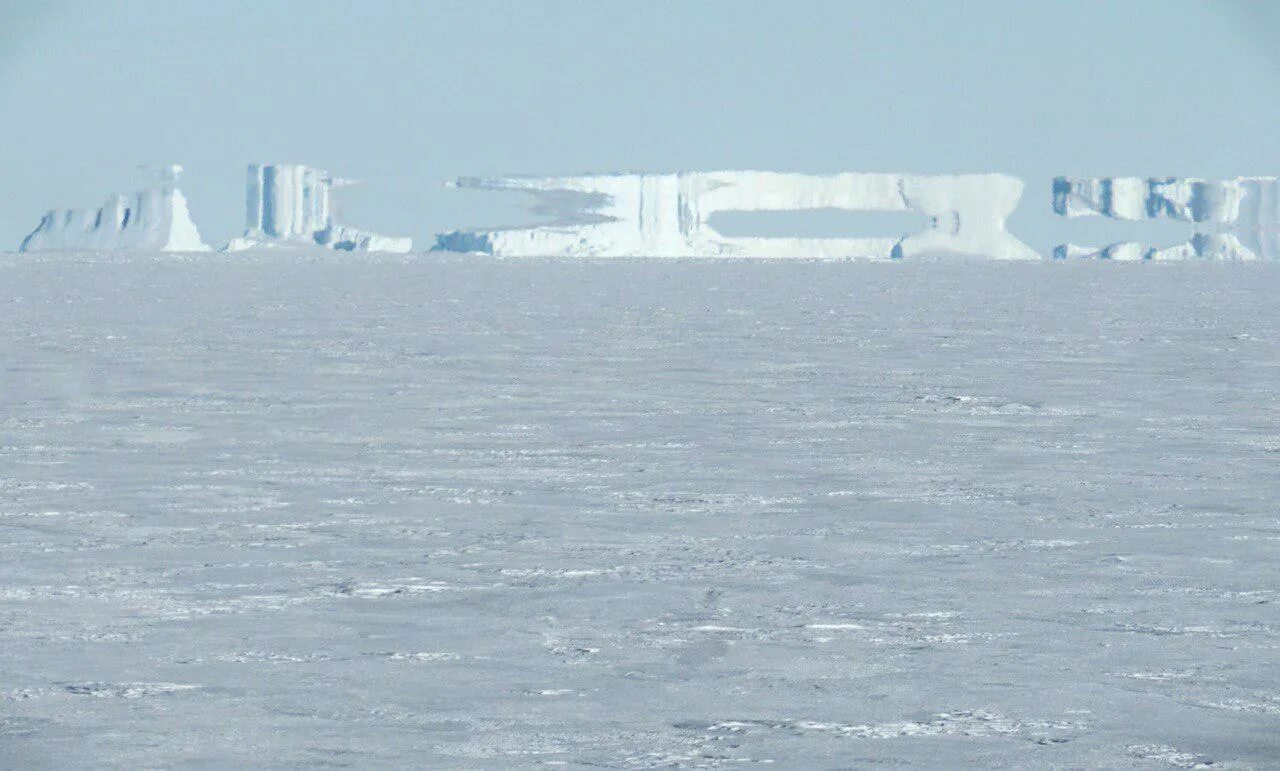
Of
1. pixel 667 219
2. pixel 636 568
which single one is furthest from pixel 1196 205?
pixel 636 568

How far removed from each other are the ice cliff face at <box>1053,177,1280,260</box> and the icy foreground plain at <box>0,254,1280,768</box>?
3344 inches

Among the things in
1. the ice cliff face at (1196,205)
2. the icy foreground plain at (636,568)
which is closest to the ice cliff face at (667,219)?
the ice cliff face at (1196,205)

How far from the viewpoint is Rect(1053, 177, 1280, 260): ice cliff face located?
93.2 m

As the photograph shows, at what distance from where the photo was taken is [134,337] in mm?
15242

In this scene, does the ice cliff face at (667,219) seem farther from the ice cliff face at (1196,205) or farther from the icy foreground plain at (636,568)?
the icy foreground plain at (636,568)

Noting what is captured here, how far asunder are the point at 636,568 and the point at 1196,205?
92946 mm

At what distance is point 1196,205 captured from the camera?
93.2 m

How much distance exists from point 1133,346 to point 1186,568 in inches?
400

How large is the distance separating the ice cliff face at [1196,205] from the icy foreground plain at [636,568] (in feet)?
279

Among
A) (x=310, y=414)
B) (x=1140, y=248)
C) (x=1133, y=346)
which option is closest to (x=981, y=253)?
(x=1140, y=248)

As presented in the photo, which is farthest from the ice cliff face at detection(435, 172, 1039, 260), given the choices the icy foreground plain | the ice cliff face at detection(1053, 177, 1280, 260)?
the icy foreground plain

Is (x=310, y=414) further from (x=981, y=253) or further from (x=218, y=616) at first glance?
(x=981, y=253)

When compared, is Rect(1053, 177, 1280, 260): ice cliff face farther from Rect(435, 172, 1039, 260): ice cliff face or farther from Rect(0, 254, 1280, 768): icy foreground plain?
Rect(0, 254, 1280, 768): icy foreground plain

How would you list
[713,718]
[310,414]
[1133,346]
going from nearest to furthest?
[713,718] < [310,414] < [1133,346]
